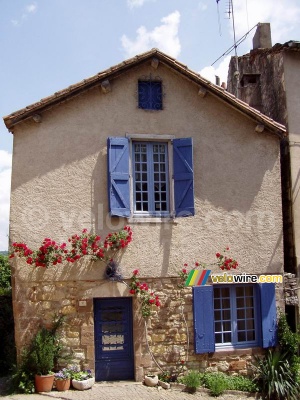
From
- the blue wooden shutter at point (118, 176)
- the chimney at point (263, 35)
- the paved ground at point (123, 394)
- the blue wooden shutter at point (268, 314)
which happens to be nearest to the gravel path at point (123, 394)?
the paved ground at point (123, 394)

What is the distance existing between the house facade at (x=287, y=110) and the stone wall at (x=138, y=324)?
2132mm

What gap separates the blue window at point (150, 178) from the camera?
945 cm

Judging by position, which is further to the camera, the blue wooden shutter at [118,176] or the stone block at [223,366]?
the stone block at [223,366]

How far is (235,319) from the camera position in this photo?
31.3ft

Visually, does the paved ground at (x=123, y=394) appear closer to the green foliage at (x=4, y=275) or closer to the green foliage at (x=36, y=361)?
the green foliage at (x=36, y=361)

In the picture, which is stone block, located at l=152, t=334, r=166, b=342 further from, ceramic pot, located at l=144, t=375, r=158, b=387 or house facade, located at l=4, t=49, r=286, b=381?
ceramic pot, located at l=144, t=375, r=158, b=387

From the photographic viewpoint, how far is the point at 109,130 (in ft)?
30.7

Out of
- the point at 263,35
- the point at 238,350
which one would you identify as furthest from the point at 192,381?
the point at 263,35

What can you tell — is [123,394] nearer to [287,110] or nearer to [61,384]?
[61,384]

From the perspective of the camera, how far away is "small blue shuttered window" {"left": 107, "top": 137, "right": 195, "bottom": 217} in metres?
9.02

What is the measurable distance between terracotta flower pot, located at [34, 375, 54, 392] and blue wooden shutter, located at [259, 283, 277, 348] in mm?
4375

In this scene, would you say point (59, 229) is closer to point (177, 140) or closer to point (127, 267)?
point (127, 267)

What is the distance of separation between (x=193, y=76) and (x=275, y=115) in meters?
2.72

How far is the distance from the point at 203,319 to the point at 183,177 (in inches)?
116
